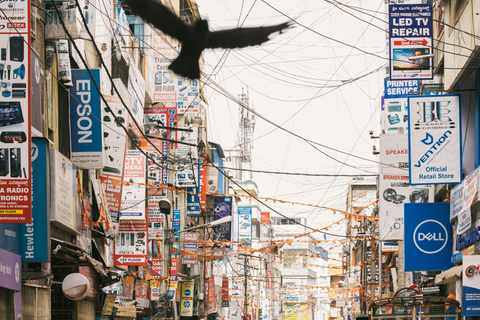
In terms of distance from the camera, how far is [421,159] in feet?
57.7

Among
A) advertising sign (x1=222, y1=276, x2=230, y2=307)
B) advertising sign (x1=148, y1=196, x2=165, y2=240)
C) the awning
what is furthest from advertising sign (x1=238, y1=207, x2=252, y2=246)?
the awning

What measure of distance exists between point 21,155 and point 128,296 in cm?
1790

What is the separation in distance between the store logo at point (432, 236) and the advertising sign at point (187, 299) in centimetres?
2554

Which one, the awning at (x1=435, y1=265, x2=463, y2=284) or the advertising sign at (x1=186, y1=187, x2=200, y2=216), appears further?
the advertising sign at (x1=186, y1=187, x2=200, y2=216)

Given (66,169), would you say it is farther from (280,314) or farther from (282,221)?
(282,221)

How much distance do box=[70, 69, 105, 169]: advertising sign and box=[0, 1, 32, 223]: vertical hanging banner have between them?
16.2 feet

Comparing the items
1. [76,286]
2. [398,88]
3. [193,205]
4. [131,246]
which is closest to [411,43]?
[398,88]

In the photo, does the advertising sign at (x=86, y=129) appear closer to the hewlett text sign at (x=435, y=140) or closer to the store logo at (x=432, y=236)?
the hewlett text sign at (x=435, y=140)

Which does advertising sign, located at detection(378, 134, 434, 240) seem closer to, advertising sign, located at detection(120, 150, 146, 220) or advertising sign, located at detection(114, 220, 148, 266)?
advertising sign, located at detection(114, 220, 148, 266)

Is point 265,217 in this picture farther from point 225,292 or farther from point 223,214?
point 223,214

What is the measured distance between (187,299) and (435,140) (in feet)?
95.9

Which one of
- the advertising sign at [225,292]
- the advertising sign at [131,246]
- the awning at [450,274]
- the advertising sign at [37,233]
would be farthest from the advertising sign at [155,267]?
the advertising sign at [225,292]

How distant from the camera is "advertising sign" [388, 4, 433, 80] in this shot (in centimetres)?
1817

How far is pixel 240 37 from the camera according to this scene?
6.88 m
